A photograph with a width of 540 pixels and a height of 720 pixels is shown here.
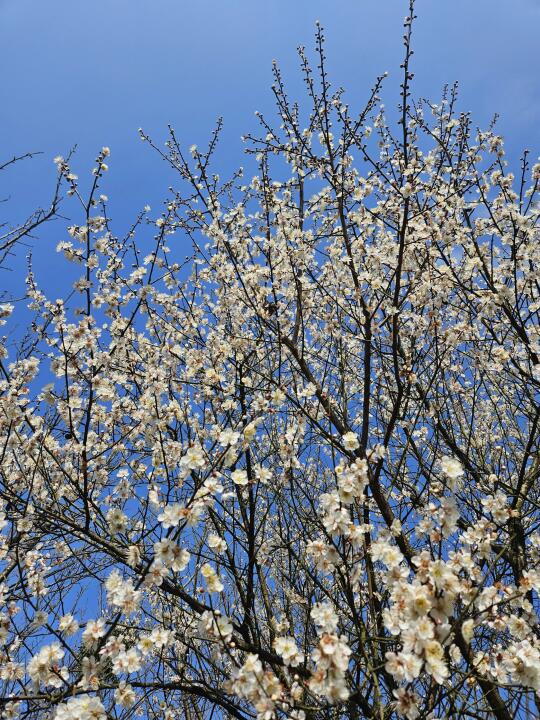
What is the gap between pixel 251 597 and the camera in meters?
4.18

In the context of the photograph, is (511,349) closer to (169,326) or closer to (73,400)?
A: (169,326)

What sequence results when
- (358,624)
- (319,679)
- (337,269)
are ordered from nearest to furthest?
(319,679)
(358,624)
(337,269)

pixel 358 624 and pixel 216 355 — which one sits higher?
pixel 216 355

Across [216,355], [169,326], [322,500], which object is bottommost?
[322,500]

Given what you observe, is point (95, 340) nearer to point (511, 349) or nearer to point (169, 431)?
point (169, 431)

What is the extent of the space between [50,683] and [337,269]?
15.9 ft

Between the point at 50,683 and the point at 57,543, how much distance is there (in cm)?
183

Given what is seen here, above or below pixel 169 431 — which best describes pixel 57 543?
below

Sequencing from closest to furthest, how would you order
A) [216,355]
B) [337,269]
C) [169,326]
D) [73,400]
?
1. [73,400]
2. [216,355]
3. [169,326]
4. [337,269]

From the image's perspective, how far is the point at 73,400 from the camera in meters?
4.58

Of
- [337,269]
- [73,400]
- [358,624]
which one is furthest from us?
[337,269]

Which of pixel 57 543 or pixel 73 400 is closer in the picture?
pixel 57 543

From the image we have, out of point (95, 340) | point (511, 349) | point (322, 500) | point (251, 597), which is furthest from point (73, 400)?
point (511, 349)

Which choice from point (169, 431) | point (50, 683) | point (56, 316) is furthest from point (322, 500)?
point (56, 316)
